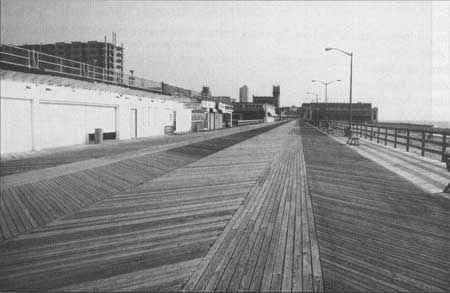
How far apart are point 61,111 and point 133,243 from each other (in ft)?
54.1

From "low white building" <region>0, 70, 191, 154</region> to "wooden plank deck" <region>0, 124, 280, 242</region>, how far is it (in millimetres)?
5742

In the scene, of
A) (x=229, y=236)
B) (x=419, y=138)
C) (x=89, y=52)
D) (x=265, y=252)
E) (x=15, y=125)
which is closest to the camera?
(x=265, y=252)

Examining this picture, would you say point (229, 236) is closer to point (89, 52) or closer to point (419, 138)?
point (419, 138)

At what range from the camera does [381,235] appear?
576 cm

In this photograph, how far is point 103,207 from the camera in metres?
7.67

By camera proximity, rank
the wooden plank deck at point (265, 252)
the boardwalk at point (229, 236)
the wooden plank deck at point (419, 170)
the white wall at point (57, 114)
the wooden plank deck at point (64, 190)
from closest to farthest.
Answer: the wooden plank deck at point (265, 252), the boardwalk at point (229, 236), the wooden plank deck at point (64, 190), the wooden plank deck at point (419, 170), the white wall at point (57, 114)

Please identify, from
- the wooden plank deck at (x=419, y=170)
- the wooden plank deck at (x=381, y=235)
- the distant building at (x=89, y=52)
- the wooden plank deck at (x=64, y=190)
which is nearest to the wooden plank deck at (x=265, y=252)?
the wooden plank deck at (x=381, y=235)

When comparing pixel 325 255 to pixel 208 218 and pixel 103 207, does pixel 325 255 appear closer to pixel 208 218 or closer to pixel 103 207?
pixel 208 218

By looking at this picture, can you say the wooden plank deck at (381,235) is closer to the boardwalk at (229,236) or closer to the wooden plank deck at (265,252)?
the boardwalk at (229,236)

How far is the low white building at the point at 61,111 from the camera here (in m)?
16.1

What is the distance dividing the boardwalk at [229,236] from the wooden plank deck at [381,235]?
22 mm

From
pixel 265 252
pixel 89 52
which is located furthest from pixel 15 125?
pixel 89 52

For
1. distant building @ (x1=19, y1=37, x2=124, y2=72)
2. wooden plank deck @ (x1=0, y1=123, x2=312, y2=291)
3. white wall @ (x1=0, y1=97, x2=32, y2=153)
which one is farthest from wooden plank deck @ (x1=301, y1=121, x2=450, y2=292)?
distant building @ (x1=19, y1=37, x2=124, y2=72)

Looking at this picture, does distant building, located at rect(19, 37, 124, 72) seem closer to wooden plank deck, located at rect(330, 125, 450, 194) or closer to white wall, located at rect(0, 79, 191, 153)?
white wall, located at rect(0, 79, 191, 153)
